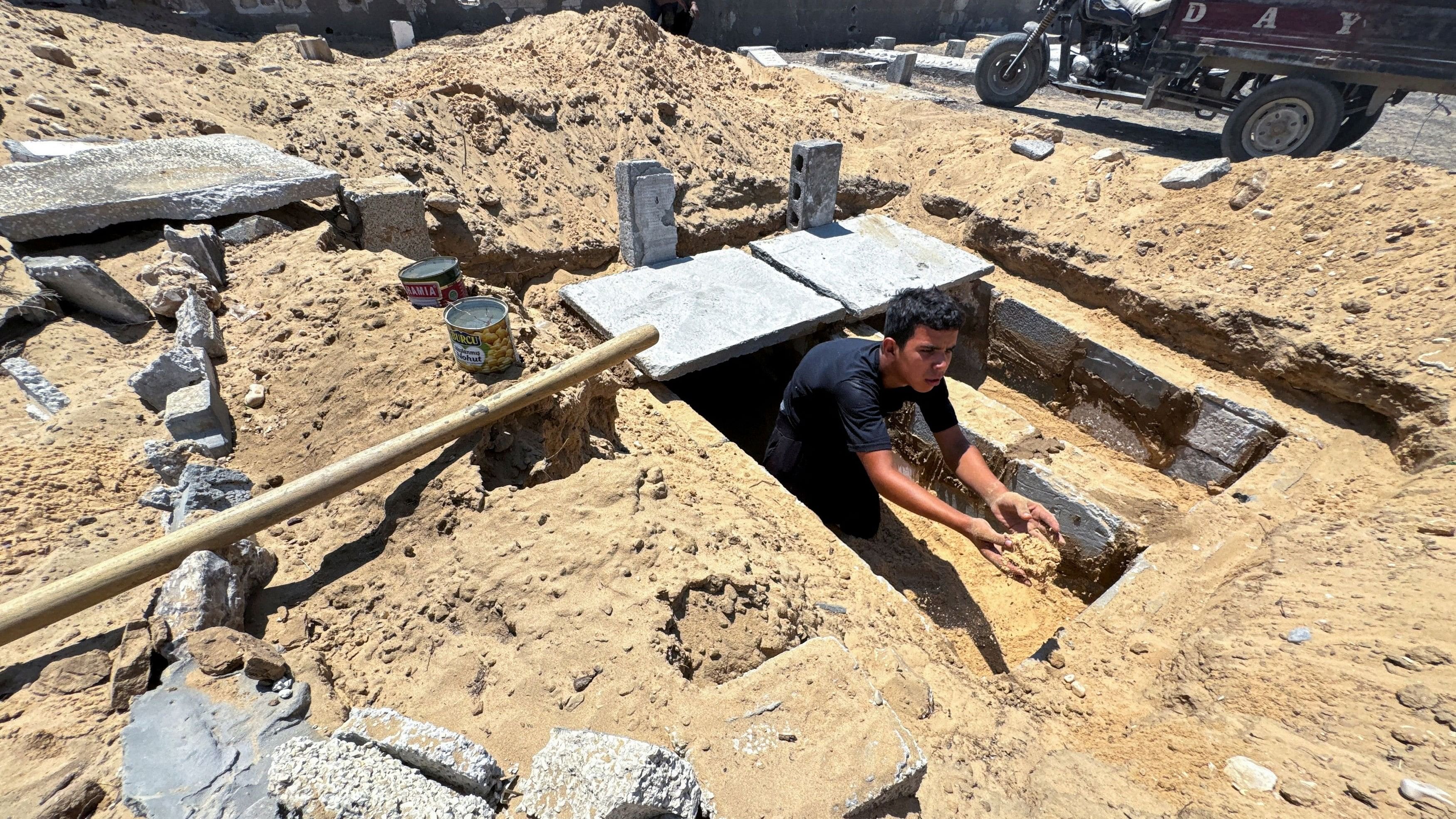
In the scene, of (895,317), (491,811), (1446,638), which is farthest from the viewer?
(895,317)

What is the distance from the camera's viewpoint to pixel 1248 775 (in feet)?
7.73

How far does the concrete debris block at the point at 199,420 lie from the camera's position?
2672 mm

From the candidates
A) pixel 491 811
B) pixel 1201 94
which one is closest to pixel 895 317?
pixel 491 811

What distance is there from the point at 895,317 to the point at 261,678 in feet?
9.30

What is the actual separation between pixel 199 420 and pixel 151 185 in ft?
8.11

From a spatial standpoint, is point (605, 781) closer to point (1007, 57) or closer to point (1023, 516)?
point (1023, 516)

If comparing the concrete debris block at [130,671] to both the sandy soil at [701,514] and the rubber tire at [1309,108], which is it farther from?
the rubber tire at [1309,108]

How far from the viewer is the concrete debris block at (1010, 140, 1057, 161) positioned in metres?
6.82

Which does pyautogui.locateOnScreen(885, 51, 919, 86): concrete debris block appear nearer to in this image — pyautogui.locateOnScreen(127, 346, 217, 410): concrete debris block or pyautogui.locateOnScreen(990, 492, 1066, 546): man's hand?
pyautogui.locateOnScreen(990, 492, 1066, 546): man's hand

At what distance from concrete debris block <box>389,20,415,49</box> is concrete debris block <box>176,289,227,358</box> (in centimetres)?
850

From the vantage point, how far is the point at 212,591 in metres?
1.88

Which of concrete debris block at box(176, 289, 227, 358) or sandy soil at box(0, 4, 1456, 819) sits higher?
concrete debris block at box(176, 289, 227, 358)

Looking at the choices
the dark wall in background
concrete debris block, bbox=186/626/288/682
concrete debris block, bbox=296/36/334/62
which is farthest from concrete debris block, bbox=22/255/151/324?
the dark wall in background

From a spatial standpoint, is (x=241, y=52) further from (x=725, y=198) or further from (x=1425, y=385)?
(x=1425, y=385)
